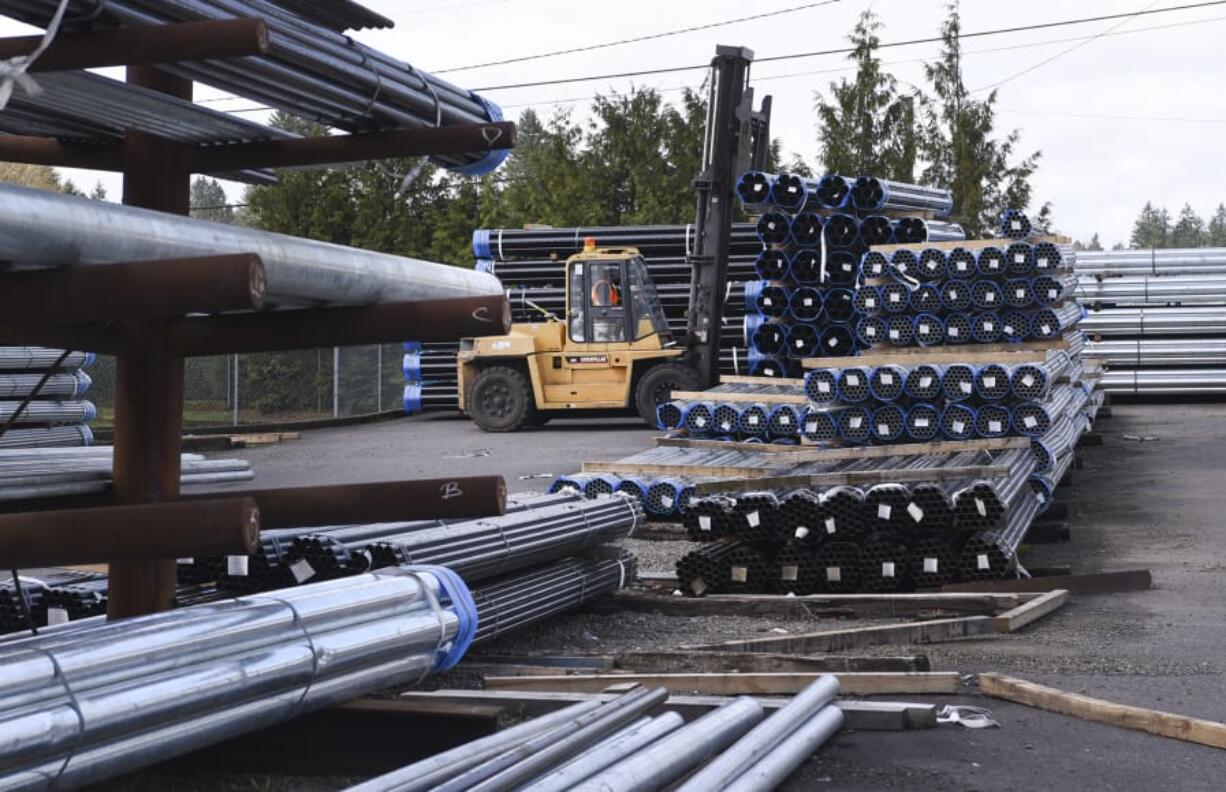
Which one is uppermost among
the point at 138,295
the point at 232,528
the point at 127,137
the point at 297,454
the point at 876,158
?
the point at 876,158

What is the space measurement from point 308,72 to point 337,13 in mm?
677

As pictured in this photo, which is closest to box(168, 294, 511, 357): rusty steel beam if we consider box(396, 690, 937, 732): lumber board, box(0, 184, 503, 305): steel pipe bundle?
box(0, 184, 503, 305): steel pipe bundle

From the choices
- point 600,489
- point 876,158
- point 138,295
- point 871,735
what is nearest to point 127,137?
point 138,295

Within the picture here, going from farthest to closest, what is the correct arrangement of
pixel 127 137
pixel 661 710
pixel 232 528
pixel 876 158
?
pixel 876 158, pixel 661 710, pixel 127 137, pixel 232 528

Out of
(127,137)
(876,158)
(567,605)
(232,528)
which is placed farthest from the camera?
(876,158)

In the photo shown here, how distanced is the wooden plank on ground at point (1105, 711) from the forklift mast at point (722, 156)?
43.5 ft

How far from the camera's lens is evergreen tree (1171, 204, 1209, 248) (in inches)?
3516

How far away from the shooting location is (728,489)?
34.2 feet

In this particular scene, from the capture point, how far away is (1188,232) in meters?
102

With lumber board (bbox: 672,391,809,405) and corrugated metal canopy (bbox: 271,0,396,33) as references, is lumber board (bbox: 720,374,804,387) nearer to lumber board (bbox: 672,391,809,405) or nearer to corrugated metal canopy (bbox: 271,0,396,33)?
lumber board (bbox: 672,391,809,405)

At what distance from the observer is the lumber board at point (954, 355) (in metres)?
13.0

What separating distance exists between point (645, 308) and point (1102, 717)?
59.3 feet

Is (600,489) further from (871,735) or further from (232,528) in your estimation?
(232,528)

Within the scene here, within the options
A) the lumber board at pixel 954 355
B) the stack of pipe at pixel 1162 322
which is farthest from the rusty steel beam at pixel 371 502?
the stack of pipe at pixel 1162 322
